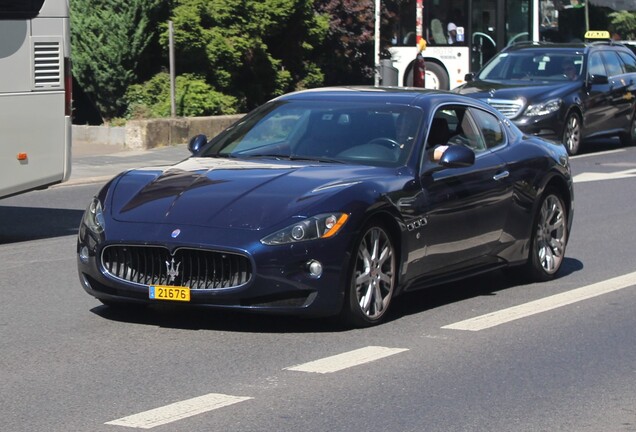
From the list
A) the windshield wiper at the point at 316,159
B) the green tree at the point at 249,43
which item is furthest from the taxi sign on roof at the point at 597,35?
the windshield wiper at the point at 316,159

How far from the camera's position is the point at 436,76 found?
32312 millimetres

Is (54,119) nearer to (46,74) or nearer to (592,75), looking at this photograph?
(46,74)

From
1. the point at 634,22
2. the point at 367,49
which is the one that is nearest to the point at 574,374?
the point at 367,49

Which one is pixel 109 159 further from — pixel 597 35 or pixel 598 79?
pixel 597 35

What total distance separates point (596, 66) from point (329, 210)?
682 inches

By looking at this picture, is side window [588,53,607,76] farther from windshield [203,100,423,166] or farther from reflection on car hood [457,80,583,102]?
windshield [203,100,423,166]

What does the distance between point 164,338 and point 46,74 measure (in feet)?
18.3

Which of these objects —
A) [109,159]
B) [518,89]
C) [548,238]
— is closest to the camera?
[548,238]

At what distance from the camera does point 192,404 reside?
21.6 ft

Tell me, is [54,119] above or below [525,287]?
above

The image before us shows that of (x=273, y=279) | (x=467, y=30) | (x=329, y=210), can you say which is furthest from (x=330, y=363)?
(x=467, y=30)

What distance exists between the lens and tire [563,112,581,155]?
23.4 meters

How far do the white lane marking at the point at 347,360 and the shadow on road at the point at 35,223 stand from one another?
601cm

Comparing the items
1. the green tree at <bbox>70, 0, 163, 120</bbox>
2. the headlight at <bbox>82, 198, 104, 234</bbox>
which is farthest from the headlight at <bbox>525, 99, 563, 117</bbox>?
the headlight at <bbox>82, 198, 104, 234</bbox>
